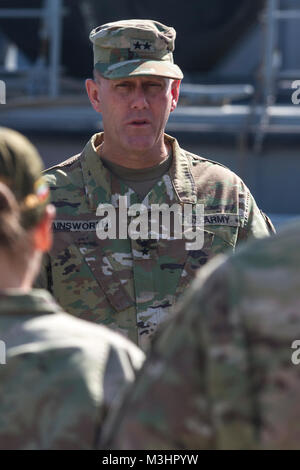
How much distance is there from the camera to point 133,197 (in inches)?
108

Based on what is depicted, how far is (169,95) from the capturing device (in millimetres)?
2764

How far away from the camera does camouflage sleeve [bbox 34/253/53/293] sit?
2.58 meters

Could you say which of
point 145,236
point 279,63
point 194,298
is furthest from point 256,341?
point 279,63

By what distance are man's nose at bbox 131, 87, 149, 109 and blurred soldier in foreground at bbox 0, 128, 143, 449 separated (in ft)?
4.33

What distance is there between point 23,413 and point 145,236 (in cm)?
141

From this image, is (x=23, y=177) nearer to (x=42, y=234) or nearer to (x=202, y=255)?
(x=42, y=234)

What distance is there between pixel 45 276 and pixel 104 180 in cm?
32

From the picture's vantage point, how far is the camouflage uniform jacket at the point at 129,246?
2.63m

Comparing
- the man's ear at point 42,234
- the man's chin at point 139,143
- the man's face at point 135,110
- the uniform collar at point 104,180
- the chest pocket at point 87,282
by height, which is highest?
the man's ear at point 42,234

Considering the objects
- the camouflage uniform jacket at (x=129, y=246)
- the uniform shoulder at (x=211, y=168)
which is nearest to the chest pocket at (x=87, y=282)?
the camouflage uniform jacket at (x=129, y=246)

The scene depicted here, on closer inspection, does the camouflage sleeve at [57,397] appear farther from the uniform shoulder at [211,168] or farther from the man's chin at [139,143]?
the uniform shoulder at [211,168]

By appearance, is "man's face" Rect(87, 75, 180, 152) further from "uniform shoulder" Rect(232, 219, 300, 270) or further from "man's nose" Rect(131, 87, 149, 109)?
"uniform shoulder" Rect(232, 219, 300, 270)

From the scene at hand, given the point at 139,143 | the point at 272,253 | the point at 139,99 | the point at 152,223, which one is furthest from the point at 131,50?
the point at 272,253

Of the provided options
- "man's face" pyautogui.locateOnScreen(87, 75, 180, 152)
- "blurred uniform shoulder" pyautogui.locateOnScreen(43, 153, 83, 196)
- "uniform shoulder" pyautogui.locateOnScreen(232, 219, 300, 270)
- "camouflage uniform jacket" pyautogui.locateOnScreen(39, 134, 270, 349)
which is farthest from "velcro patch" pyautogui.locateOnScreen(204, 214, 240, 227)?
"uniform shoulder" pyautogui.locateOnScreen(232, 219, 300, 270)
